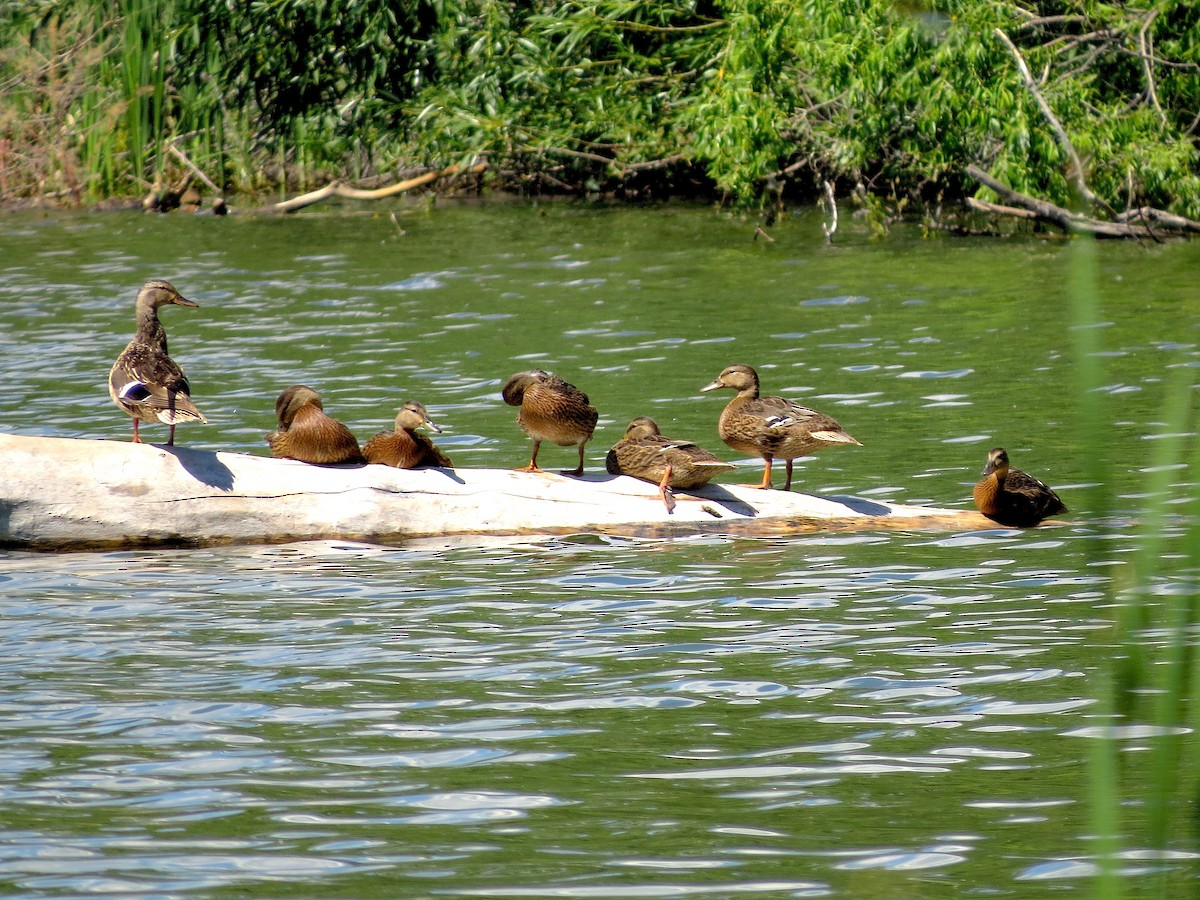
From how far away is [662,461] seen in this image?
9.35m

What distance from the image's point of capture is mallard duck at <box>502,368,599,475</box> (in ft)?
32.2

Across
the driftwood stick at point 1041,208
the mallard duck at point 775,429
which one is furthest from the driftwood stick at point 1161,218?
the mallard duck at point 775,429

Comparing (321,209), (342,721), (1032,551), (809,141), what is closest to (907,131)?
(809,141)

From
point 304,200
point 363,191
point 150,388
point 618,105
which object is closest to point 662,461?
point 150,388

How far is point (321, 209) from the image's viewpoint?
2981 centimetres

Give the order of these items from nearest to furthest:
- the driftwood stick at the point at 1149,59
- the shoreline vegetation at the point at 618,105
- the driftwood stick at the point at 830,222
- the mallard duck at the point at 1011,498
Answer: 1. the mallard duck at the point at 1011,498
2. the driftwood stick at the point at 1149,59
3. the shoreline vegetation at the point at 618,105
4. the driftwood stick at the point at 830,222

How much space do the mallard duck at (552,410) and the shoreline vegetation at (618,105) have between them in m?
10.2

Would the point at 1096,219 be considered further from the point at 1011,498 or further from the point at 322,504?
the point at 322,504

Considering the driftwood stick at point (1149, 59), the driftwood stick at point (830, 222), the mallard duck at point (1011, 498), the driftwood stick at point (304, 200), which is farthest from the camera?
the driftwood stick at point (304, 200)

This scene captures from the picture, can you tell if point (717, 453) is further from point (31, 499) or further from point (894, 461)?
point (31, 499)

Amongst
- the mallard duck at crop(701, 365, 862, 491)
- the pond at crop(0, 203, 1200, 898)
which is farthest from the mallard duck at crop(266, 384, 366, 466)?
the mallard duck at crop(701, 365, 862, 491)

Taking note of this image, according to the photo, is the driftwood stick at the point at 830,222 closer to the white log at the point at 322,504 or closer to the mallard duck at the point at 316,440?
the white log at the point at 322,504

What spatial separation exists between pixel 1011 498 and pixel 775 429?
132 cm

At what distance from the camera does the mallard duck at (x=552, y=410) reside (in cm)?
983
